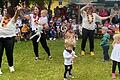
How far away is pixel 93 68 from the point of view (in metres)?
12.7

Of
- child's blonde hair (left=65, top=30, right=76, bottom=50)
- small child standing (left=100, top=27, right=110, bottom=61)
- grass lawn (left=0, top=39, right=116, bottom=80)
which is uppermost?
child's blonde hair (left=65, top=30, right=76, bottom=50)

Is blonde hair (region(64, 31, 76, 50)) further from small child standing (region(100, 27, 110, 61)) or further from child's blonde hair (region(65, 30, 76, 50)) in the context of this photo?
small child standing (region(100, 27, 110, 61))

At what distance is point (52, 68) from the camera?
499 inches

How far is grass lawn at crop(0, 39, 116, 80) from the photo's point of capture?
11.4 meters

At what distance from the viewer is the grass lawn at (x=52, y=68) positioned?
11438mm

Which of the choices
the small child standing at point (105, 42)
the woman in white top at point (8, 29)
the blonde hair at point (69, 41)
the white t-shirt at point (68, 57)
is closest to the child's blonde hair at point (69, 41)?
the blonde hair at point (69, 41)

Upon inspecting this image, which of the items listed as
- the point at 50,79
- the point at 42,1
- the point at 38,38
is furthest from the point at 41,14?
the point at 42,1

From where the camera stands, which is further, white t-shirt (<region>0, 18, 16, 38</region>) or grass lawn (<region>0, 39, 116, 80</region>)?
white t-shirt (<region>0, 18, 16, 38</region>)

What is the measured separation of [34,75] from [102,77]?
1917 millimetres

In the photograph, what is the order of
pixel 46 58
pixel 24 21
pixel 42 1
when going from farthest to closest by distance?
pixel 42 1 → pixel 24 21 → pixel 46 58

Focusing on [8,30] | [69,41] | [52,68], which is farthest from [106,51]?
[8,30]

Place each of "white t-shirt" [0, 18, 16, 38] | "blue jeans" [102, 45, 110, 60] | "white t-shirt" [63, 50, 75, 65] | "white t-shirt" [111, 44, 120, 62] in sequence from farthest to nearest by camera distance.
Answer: "blue jeans" [102, 45, 110, 60], "white t-shirt" [0, 18, 16, 38], "white t-shirt" [111, 44, 120, 62], "white t-shirt" [63, 50, 75, 65]

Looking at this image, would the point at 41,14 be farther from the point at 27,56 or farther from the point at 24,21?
the point at 24,21

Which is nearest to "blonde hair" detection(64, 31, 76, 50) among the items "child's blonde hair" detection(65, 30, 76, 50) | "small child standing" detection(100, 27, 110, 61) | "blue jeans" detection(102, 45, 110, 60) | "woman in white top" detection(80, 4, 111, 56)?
"child's blonde hair" detection(65, 30, 76, 50)
